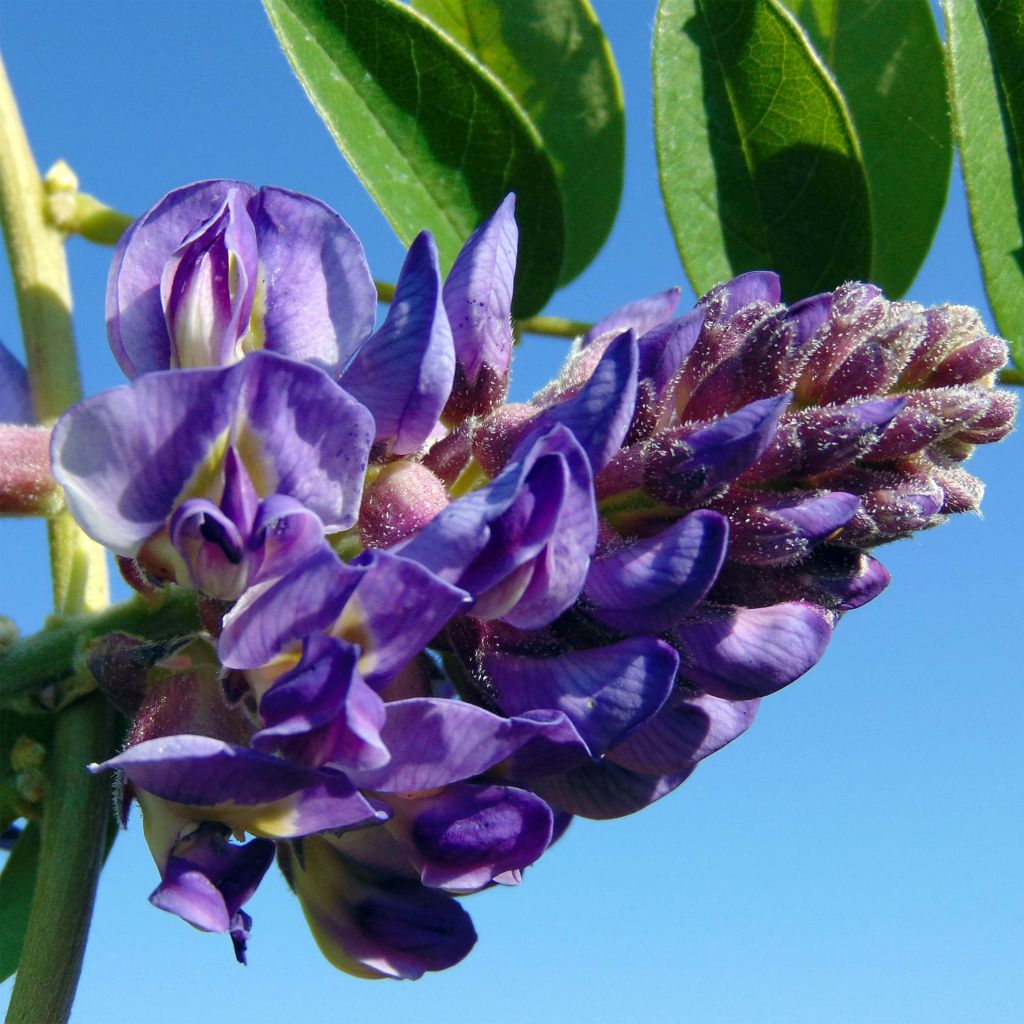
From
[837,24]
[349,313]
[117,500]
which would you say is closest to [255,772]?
[117,500]

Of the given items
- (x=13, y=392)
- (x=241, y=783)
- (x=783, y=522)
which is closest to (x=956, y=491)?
(x=783, y=522)

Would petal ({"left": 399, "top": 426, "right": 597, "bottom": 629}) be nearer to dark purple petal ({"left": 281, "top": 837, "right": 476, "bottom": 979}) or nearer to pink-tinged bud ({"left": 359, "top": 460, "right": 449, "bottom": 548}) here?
pink-tinged bud ({"left": 359, "top": 460, "right": 449, "bottom": 548})

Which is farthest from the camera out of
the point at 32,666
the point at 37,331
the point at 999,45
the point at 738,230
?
the point at 37,331

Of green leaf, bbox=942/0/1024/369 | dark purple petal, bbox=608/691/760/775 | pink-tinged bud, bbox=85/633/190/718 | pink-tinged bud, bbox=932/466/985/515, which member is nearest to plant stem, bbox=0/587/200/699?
pink-tinged bud, bbox=85/633/190/718

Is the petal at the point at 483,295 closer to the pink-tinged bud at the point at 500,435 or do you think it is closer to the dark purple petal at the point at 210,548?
the pink-tinged bud at the point at 500,435

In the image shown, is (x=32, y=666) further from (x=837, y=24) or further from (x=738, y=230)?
(x=837, y=24)

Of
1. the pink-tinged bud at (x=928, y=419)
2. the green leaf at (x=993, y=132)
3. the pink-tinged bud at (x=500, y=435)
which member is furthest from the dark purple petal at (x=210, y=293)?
the green leaf at (x=993, y=132)
